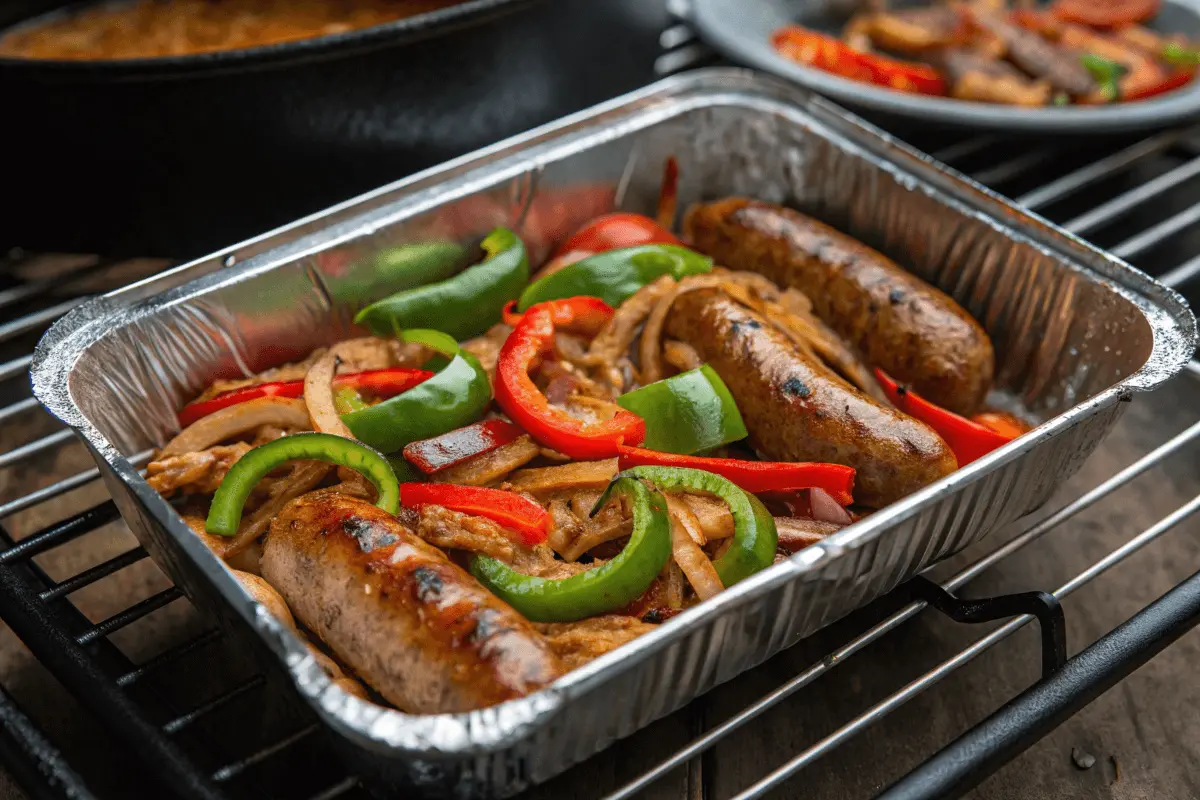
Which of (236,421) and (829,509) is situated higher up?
(236,421)

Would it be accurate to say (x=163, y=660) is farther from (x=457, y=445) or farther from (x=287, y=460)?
(x=457, y=445)

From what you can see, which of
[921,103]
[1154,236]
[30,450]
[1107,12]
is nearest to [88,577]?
[30,450]

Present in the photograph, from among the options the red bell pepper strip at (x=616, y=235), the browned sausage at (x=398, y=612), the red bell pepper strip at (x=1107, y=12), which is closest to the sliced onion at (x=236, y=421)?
the browned sausage at (x=398, y=612)

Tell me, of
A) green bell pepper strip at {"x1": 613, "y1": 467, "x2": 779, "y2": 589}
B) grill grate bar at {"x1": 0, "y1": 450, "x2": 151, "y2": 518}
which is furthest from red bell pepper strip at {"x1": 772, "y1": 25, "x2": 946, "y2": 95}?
grill grate bar at {"x1": 0, "y1": 450, "x2": 151, "y2": 518}

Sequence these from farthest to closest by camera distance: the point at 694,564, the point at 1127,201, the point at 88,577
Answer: the point at 1127,201
the point at 88,577
the point at 694,564

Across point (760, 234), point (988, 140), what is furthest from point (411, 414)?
point (988, 140)

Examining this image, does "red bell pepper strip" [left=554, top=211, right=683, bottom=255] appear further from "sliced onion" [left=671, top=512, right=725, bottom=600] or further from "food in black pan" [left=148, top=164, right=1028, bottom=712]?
"sliced onion" [left=671, top=512, right=725, bottom=600]
